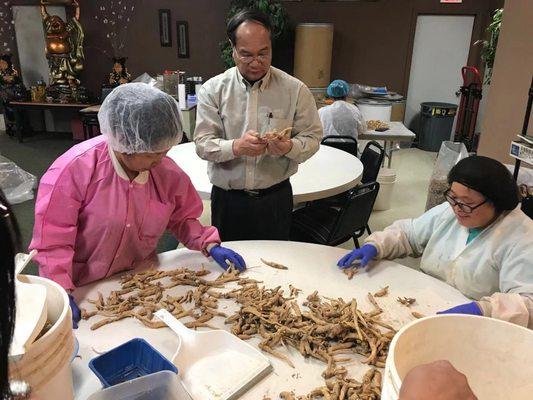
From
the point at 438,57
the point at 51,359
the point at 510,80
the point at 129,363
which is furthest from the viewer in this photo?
the point at 438,57

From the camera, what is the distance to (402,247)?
1.85 metres

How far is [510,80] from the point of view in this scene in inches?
118

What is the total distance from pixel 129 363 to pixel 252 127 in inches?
55.9

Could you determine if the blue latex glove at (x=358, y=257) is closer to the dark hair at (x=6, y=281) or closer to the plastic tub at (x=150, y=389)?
the plastic tub at (x=150, y=389)

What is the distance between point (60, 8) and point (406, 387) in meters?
7.89

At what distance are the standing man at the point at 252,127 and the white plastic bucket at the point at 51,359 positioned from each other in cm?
131

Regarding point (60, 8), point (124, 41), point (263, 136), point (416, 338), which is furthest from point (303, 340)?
point (60, 8)

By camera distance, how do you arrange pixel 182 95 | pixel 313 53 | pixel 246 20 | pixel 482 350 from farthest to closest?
pixel 313 53 → pixel 182 95 → pixel 246 20 → pixel 482 350

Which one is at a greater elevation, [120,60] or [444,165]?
[120,60]

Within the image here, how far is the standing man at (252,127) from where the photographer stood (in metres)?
2.14

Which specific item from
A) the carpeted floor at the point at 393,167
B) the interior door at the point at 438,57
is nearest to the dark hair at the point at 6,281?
the carpeted floor at the point at 393,167

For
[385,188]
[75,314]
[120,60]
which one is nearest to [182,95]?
[120,60]

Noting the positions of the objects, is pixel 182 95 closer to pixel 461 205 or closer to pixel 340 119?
pixel 340 119

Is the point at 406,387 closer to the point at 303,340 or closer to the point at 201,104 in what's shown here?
the point at 303,340
